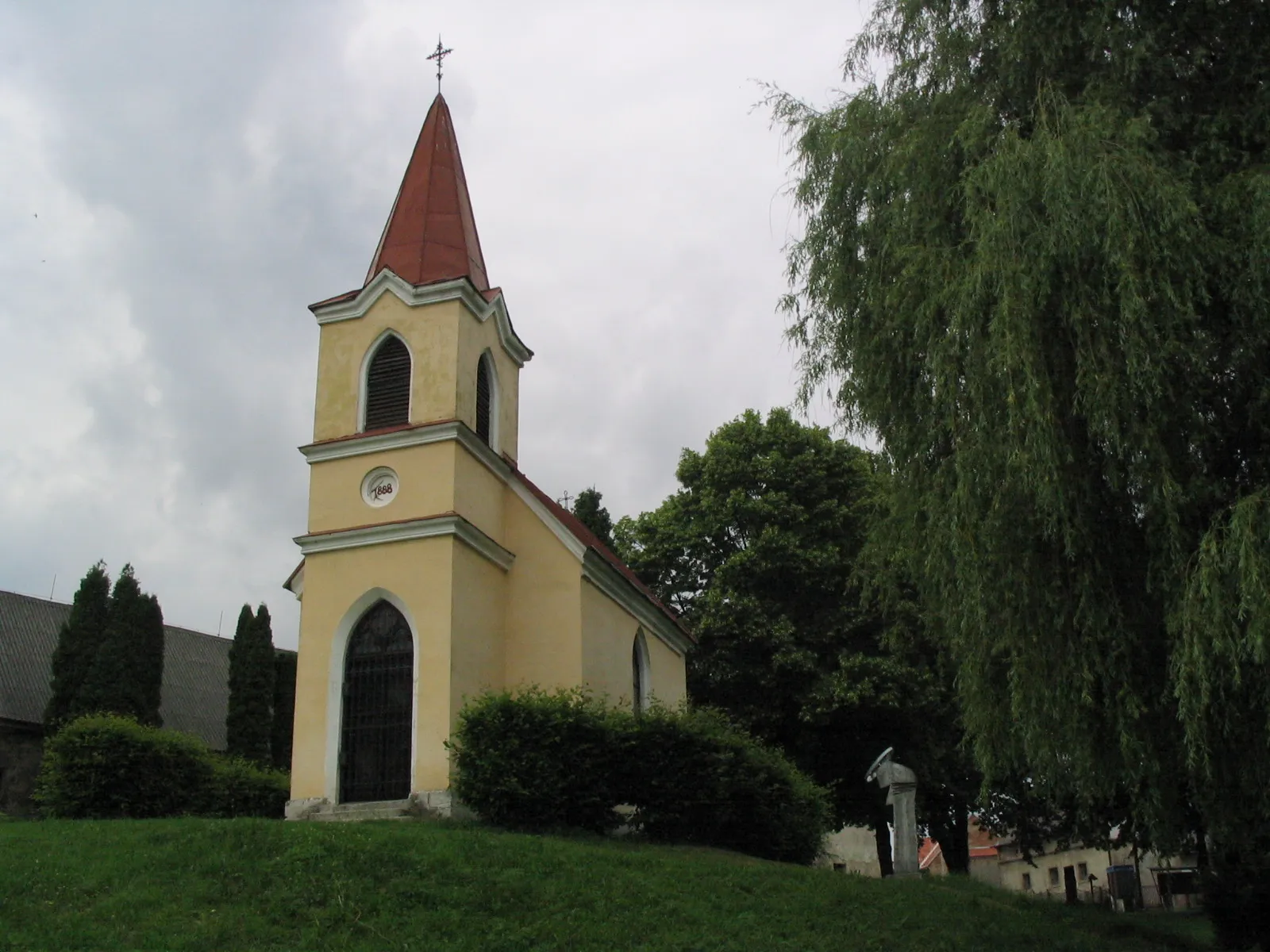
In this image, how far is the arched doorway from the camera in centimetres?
1712

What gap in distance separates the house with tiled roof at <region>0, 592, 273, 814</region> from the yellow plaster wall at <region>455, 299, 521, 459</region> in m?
12.2

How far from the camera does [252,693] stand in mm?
28516

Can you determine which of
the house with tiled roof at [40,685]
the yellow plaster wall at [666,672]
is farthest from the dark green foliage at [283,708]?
the yellow plaster wall at [666,672]

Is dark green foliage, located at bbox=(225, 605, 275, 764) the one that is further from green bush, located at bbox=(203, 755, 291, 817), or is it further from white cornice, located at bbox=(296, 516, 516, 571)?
white cornice, located at bbox=(296, 516, 516, 571)

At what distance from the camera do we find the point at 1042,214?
10.1 metres

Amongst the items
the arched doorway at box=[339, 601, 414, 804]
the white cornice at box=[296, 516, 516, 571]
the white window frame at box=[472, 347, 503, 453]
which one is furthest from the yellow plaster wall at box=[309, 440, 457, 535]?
the white window frame at box=[472, 347, 503, 453]

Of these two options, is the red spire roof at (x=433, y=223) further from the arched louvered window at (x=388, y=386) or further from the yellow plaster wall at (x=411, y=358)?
the arched louvered window at (x=388, y=386)

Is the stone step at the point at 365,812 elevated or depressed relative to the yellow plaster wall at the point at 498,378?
depressed

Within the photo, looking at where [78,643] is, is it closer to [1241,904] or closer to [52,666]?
[52,666]

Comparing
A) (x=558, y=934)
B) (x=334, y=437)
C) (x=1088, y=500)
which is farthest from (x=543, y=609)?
(x=1088, y=500)

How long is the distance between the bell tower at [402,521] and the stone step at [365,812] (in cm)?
17

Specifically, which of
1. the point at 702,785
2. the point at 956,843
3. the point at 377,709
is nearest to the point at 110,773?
the point at 377,709

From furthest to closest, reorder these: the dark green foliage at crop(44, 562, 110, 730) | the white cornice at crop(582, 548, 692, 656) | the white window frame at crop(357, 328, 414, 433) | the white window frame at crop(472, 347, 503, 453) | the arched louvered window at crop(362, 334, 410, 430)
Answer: the dark green foliage at crop(44, 562, 110, 730)
the white window frame at crop(472, 347, 503, 453)
the white cornice at crop(582, 548, 692, 656)
the arched louvered window at crop(362, 334, 410, 430)
the white window frame at crop(357, 328, 414, 433)

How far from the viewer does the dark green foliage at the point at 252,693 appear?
28.2 metres
